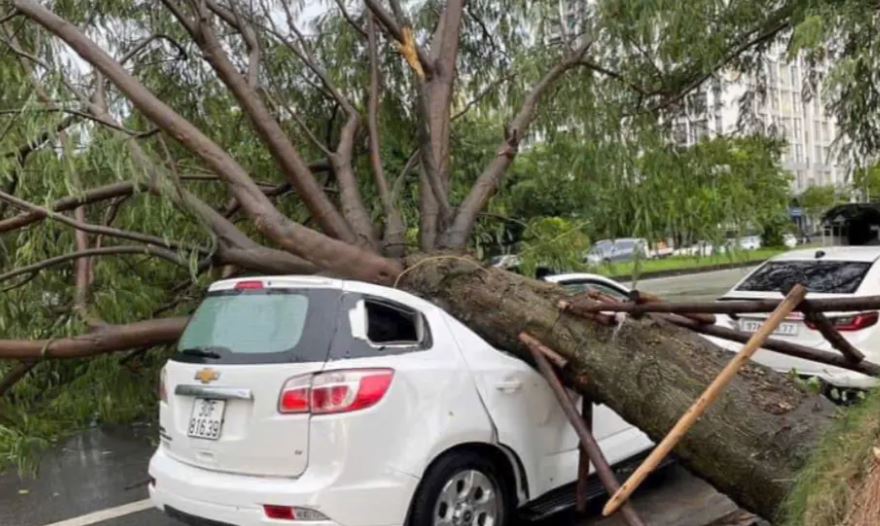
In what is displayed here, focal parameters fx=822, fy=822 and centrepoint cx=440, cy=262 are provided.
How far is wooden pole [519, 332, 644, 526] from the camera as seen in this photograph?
3.74m

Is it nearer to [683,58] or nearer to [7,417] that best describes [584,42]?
[683,58]

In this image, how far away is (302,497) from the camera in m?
3.79

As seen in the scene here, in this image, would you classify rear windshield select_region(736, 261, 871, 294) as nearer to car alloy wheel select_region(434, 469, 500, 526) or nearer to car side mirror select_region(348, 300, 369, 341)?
car alloy wheel select_region(434, 469, 500, 526)

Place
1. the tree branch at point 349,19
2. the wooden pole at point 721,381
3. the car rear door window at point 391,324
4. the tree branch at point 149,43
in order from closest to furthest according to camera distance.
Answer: the wooden pole at point 721,381 < the car rear door window at point 391,324 < the tree branch at point 149,43 < the tree branch at point 349,19

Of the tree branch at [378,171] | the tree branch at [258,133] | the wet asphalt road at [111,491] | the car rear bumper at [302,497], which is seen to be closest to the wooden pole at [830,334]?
the wet asphalt road at [111,491]

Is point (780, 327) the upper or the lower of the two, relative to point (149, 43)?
lower

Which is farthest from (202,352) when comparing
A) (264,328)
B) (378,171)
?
(378,171)

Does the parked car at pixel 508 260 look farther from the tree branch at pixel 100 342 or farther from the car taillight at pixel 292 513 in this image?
the car taillight at pixel 292 513

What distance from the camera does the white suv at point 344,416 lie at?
3.86 metres

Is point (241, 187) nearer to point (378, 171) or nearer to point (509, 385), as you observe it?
point (378, 171)

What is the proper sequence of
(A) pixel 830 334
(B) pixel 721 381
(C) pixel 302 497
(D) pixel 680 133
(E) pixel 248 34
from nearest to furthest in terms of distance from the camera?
(B) pixel 721 381 < (C) pixel 302 497 < (A) pixel 830 334 < (E) pixel 248 34 < (D) pixel 680 133

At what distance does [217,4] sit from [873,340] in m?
6.40

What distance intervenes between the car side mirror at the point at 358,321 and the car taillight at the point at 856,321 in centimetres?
429

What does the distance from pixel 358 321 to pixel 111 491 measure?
11.2 feet
